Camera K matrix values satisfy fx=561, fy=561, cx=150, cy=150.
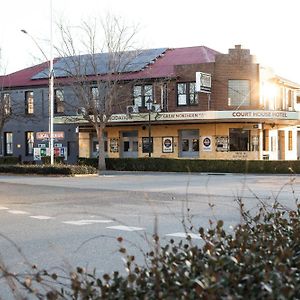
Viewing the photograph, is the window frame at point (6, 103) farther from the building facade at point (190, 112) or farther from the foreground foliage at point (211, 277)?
the foreground foliage at point (211, 277)

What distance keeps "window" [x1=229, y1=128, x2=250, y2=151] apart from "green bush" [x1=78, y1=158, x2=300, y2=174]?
4707mm

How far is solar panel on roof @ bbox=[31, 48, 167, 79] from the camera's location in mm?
40062

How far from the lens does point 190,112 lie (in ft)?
140

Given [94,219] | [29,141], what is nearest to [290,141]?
[29,141]

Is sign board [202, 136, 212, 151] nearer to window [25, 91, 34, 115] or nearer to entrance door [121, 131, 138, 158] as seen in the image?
entrance door [121, 131, 138, 158]

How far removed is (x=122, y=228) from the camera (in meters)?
11.4

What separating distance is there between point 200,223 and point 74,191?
10514mm

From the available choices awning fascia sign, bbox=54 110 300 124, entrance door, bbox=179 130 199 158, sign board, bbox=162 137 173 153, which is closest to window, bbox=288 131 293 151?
awning fascia sign, bbox=54 110 300 124

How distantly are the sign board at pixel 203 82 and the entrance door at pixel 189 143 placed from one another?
151 inches

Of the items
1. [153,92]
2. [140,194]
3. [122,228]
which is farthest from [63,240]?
[153,92]

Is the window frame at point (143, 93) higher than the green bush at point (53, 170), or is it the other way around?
the window frame at point (143, 93)

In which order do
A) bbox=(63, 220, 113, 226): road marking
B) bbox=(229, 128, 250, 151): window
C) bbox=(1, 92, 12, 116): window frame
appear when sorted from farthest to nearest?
bbox=(1, 92, 12, 116): window frame < bbox=(229, 128, 250, 151): window < bbox=(63, 220, 113, 226): road marking

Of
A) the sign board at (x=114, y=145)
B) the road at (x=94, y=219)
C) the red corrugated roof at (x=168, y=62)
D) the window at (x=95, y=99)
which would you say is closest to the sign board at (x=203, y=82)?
the red corrugated roof at (x=168, y=62)

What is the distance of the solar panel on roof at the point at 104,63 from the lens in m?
40.1
